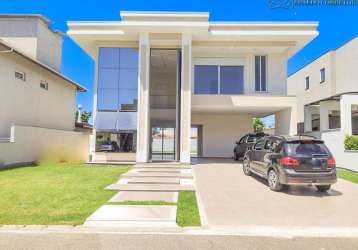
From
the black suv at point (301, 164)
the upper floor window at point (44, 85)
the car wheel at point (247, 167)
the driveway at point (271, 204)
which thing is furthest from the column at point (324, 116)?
the upper floor window at point (44, 85)

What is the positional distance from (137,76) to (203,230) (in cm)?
1087

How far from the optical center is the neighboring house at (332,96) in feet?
41.6

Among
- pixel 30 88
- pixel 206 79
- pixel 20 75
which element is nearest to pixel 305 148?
pixel 206 79

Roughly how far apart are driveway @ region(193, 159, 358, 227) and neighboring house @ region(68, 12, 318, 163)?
16.9 feet

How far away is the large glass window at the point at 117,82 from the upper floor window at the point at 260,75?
24.7 ft

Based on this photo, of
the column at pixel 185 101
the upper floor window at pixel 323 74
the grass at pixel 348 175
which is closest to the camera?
the grass at pixel 348 175

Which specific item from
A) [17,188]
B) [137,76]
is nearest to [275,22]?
[137,76]

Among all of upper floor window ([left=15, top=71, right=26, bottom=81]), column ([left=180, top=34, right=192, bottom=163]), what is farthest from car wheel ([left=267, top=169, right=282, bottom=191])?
upper floor window ([left=15, top=71, right=26, bottom=81])

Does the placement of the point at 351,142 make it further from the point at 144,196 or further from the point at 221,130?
the point at 144,196

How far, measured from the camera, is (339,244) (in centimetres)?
414

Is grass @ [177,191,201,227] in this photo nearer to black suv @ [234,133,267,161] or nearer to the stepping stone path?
the stepping stone path

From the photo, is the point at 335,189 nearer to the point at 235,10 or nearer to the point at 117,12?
the point at 235,10

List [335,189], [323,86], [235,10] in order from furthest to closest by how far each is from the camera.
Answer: [323,86] < [235,10] < [335,189]

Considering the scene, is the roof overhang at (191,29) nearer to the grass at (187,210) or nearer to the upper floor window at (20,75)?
the upper floor window at (20,75)
